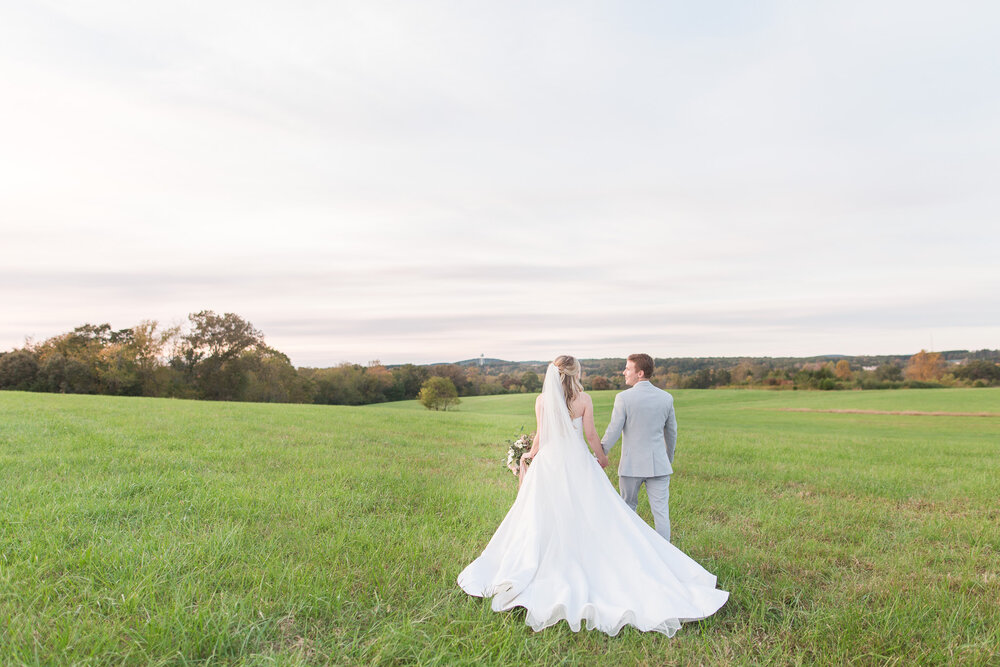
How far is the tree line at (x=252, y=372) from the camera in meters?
55.9

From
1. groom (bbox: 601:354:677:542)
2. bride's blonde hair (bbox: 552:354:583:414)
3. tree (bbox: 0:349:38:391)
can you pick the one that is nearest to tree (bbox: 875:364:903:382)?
groom (bbox: 601:354:677:542)

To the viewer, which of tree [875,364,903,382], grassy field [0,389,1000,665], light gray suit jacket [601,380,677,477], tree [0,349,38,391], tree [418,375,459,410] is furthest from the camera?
tree [875,364,903,382]

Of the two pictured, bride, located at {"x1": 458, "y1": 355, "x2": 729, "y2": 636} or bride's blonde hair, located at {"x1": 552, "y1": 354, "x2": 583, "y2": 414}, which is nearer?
bride, located at {"x1": 458, "y1": 355, "x2": 729, "y2": 636}

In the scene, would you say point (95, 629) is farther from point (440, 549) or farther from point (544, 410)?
point (544, 410)

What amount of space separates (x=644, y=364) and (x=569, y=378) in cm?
102

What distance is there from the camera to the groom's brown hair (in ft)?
21.7

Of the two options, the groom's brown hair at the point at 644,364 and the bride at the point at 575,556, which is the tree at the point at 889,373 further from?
the bride at the point at 575,556

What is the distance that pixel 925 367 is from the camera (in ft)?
238

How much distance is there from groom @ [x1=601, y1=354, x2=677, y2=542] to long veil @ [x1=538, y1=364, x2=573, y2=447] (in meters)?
0.68

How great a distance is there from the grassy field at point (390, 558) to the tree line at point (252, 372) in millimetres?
39494

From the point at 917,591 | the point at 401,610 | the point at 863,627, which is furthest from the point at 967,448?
the point at 401,610

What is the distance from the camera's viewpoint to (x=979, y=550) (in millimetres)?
7473

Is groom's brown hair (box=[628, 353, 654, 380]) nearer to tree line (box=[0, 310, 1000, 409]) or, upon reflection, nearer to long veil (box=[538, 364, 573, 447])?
long veil (box=[538, 364, 573, 447])

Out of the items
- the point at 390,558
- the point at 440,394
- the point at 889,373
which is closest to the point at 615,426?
the point at 390,558
